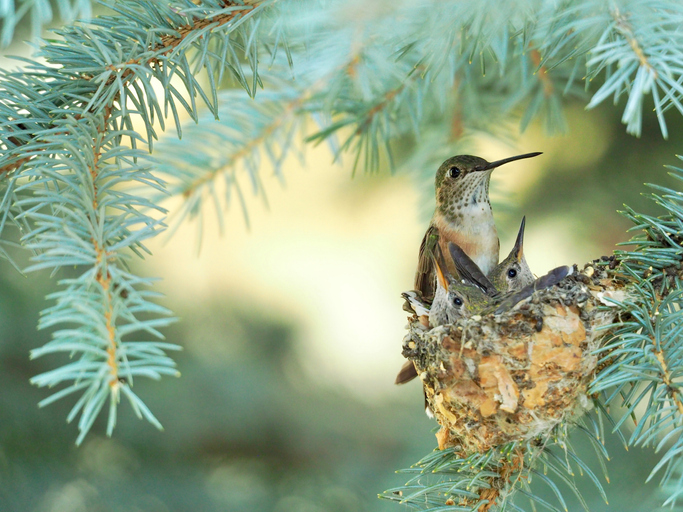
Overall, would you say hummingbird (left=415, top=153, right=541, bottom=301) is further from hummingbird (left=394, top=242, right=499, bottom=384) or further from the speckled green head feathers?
hummingbird (left=394, top=242, right=499, bottom=384)

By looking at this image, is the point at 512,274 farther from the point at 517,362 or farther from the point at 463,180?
the point at 517,362

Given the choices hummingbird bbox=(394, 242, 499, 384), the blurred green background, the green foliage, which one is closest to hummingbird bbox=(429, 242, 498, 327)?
hummingbird bbox=(394, 242, 499, 384)

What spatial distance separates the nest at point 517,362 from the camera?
142 cm

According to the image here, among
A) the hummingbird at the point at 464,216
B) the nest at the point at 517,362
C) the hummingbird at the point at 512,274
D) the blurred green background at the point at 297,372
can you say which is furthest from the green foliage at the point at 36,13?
the hummingbird at the point at 512,274

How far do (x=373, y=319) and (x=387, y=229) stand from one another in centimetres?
53

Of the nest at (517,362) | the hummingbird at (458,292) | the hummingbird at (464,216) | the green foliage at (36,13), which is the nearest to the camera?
the green foliage at (36,13)

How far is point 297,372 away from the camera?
2654 millimetres

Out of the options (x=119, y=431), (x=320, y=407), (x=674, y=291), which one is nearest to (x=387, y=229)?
(x=320, y=407)

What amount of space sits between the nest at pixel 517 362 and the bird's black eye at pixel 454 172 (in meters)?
0.65

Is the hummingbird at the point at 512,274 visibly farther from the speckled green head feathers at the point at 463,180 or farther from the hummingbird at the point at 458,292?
the speckled green head feathers at the point at 463,180

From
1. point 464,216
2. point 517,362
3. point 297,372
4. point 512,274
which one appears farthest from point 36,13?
point 297,372

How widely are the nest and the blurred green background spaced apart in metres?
0.54

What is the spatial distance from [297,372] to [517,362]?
131cm

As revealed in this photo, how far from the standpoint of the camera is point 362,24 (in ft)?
2.72
